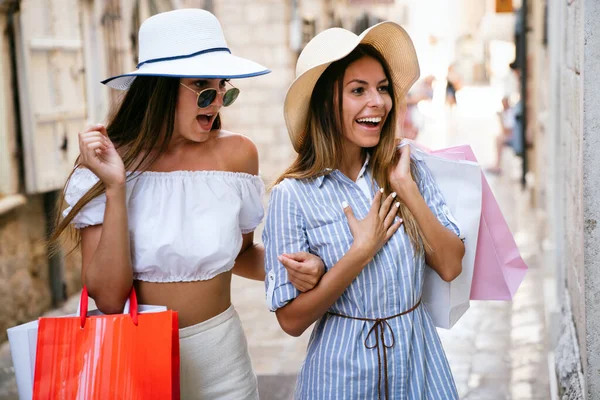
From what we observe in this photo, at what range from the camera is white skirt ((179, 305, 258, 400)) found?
8.25 ft

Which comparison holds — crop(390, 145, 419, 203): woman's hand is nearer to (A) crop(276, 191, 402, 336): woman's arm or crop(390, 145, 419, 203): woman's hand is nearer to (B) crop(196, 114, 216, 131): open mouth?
(A) crop(276, 191, 402, 336): woman's arm

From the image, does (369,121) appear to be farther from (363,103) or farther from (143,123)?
(143,123)

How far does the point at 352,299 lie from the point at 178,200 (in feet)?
1.94

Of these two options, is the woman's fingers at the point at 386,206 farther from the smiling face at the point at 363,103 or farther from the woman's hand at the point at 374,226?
the smiling face at the point at 363,103

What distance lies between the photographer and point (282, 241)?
2.29 meters

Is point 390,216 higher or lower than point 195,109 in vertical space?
lower

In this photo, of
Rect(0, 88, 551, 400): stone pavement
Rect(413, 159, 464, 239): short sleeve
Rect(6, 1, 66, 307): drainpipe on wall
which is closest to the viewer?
Rect(413, 159, 464, 239): short sleeve

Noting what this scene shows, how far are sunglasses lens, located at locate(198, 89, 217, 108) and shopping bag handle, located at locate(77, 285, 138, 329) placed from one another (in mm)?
555

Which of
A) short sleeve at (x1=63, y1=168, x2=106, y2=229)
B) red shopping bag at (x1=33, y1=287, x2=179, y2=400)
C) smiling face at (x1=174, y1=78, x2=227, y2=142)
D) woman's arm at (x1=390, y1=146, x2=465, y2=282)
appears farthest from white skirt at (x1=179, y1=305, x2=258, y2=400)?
woman's arm at (x1=390, y1=146, x2=465, y2=282)

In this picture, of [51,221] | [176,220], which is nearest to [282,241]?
[176,220]

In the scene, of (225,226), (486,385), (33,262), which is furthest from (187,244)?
(33,262)

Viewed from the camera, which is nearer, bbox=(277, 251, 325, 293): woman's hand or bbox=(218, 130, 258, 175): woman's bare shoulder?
bbox=(277, 251, 325, 293): woman's hand

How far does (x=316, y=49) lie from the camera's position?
93.7 inches

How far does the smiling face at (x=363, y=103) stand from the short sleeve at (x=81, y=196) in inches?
28.6
